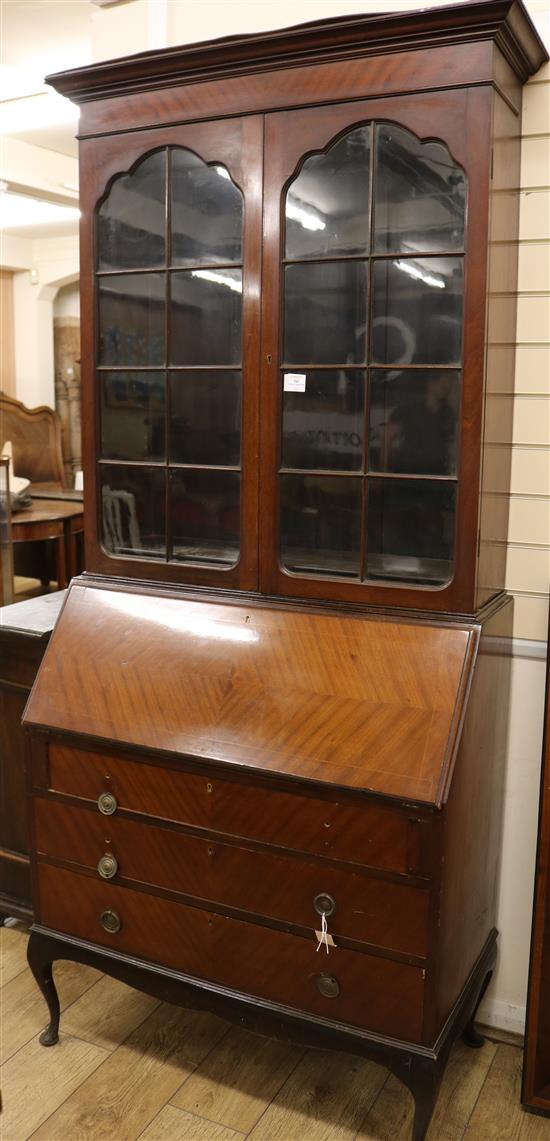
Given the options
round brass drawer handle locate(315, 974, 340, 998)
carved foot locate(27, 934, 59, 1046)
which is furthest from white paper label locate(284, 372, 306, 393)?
carved foot locate(27, 934, 59, 1046)

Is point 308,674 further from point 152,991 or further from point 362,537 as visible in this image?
point 152,991

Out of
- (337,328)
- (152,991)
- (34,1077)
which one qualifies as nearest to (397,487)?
(337,328)

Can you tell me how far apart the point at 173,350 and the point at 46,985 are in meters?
1.56

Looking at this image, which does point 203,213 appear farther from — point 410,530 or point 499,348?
point 410,530

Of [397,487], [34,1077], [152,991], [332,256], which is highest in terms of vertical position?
[332,256]

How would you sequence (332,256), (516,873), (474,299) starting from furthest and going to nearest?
(516,873)
(332,256)
(474,299)

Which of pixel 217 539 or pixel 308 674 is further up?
pixel 217 539

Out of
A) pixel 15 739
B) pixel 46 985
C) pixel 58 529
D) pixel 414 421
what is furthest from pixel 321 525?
pixel 58 529

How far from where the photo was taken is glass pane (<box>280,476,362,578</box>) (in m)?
2.04

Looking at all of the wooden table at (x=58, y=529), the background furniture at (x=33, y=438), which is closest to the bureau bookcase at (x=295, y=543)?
the wooden table at (x=58, y=529)

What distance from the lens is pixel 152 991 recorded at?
6.93 feet

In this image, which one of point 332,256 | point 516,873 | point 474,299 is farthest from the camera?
point 516,873

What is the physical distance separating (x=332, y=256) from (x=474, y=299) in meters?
0.33

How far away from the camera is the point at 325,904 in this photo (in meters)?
1.86
